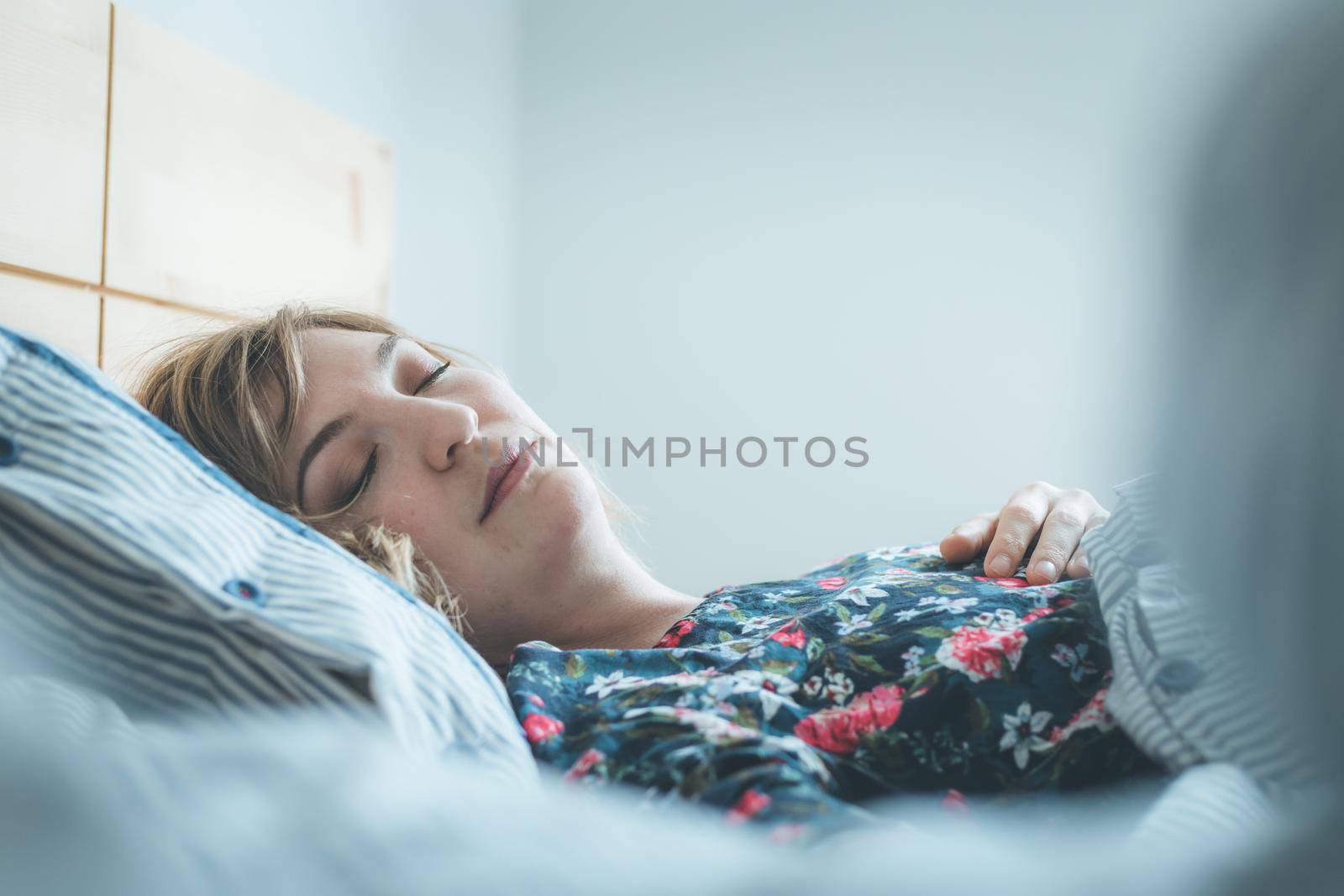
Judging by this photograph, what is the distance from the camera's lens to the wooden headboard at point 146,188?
1.15 meters

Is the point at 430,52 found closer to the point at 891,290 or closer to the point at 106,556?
the point at 891,290

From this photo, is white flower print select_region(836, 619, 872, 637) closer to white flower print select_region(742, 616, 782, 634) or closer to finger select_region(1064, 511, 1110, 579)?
white flower print select_region(742, 616, 782, 634)

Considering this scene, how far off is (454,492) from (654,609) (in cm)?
24

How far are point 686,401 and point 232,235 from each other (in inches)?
57.4

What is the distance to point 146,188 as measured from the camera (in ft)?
4.41

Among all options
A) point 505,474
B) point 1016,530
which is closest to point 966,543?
point 1016,530

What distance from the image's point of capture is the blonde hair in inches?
32.6

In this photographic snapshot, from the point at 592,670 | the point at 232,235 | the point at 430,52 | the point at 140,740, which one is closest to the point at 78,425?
the point at 140,740

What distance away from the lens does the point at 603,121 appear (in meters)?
2.80

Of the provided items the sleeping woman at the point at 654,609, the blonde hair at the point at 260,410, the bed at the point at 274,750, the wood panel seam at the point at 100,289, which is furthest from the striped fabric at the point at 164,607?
the wood panel seam at the point at 100,289

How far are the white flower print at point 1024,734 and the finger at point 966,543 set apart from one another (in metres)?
0.31

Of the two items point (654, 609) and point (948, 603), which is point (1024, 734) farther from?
point (654, 609)

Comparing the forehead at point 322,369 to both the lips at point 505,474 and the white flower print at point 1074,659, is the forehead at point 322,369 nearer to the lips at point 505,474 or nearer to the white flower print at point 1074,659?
the lips at point 505,474

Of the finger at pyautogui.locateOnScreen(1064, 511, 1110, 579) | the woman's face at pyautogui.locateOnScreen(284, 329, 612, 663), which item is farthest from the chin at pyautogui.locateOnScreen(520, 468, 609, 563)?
the finger at pyautogui.locateOnScreen(1064, 511, 1110, 579)
